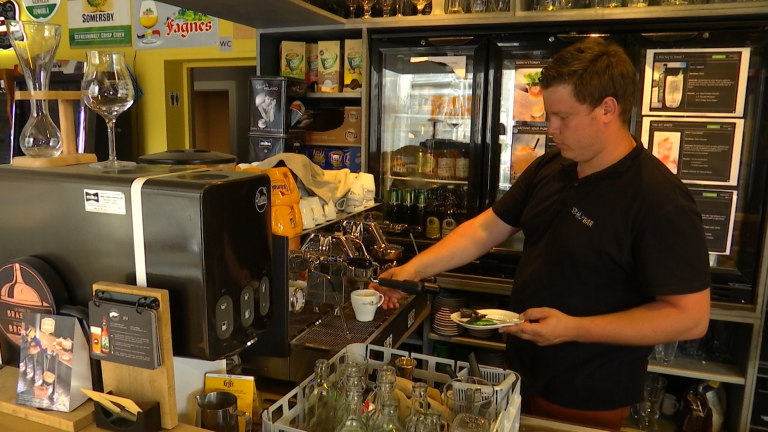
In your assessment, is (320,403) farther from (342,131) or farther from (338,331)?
(342,131)

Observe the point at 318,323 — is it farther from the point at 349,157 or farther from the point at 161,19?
the point at 161,19

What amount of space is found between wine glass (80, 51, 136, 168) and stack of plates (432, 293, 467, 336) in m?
2.18

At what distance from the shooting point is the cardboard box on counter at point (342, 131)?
3.27m

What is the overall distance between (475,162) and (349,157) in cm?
76

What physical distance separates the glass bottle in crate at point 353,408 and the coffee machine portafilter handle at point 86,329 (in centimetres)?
48

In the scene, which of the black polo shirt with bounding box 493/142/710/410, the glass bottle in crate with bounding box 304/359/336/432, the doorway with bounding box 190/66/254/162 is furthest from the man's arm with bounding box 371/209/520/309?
the doorway with bounding box 190/66/254/162

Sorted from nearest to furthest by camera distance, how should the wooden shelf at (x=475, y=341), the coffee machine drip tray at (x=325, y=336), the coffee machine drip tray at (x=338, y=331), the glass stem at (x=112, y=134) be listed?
the glass stem at (x=112, y=134)
the coffee machine drip tray at (x=325, y=336)
the coffee machine drip tray at (x=338, y=331)
the wooden shelf at (x=475, y=341)

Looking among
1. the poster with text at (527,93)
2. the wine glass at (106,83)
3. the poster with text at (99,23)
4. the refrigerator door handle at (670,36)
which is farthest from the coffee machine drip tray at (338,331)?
the poster with text at (99,23)

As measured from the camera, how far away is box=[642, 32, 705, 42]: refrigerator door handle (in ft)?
8.43

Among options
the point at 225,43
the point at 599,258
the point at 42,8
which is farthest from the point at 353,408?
the point at 42,8

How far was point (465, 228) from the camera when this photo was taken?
2037 mm

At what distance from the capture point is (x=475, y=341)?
3018 millimetres

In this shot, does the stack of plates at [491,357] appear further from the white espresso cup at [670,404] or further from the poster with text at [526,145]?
the poster with text at [526,145]

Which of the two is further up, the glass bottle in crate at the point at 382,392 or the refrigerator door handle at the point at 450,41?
the refrigerator door handle at the point at 450,41
